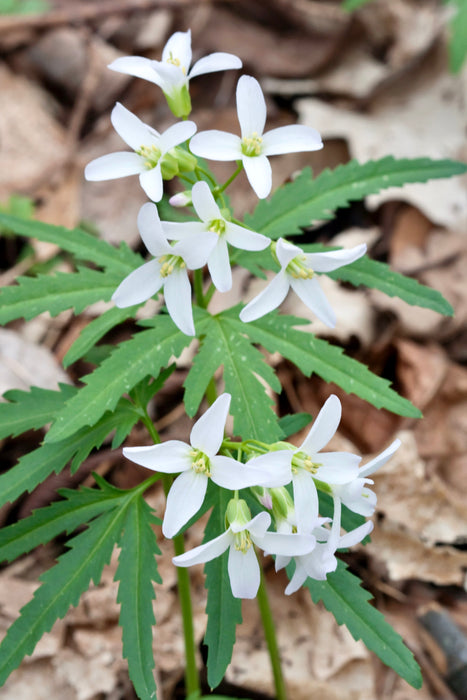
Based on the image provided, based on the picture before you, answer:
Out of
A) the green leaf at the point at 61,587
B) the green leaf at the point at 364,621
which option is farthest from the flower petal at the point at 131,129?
the green leaf at the point at 364,621

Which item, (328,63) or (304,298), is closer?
(304,298)

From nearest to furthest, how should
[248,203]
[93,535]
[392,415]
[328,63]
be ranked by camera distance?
[93,535], [392,415], [248,203], [328,63]

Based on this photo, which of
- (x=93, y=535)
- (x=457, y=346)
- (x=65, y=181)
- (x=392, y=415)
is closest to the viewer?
(x=93, y=535)

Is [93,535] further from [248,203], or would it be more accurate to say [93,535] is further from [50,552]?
[248,203]

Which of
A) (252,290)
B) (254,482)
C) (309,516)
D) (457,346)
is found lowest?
(457,346)

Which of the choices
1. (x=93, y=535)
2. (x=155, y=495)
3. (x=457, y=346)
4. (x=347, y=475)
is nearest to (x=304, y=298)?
(x=347, y=475)

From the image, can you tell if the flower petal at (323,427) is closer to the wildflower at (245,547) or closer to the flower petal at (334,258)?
the wildflower at (245,547)
